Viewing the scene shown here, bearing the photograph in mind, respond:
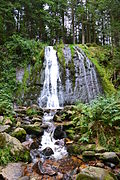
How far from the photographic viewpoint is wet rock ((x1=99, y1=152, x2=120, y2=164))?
14.9 feet

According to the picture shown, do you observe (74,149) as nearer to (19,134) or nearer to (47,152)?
(47,152)

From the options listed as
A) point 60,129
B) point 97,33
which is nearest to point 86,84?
point 60,129

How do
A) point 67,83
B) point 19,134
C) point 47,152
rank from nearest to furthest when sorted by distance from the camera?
point 47,152 < point 19,134 < point 67,83

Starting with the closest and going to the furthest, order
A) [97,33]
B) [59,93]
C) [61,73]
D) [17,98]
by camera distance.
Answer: [17,98], [59,93], [61,73], [97,33]

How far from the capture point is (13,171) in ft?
13.3

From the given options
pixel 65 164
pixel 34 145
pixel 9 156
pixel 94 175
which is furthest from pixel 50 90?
pixel 94 175

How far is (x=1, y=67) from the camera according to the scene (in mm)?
14086

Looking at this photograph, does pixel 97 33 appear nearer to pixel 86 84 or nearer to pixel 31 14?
pixel 31 14

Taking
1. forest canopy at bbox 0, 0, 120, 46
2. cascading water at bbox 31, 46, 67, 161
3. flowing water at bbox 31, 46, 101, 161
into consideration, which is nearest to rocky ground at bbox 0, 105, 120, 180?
cascading water at bbox 31, 46, 67, 161

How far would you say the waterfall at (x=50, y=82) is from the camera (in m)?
13.1

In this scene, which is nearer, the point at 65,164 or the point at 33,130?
the point at 65,164

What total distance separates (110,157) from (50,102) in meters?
8.76

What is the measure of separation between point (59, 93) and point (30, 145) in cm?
831

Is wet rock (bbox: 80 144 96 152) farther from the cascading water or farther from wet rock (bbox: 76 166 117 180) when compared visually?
wet rock (bbox: 76 166 117 180)
